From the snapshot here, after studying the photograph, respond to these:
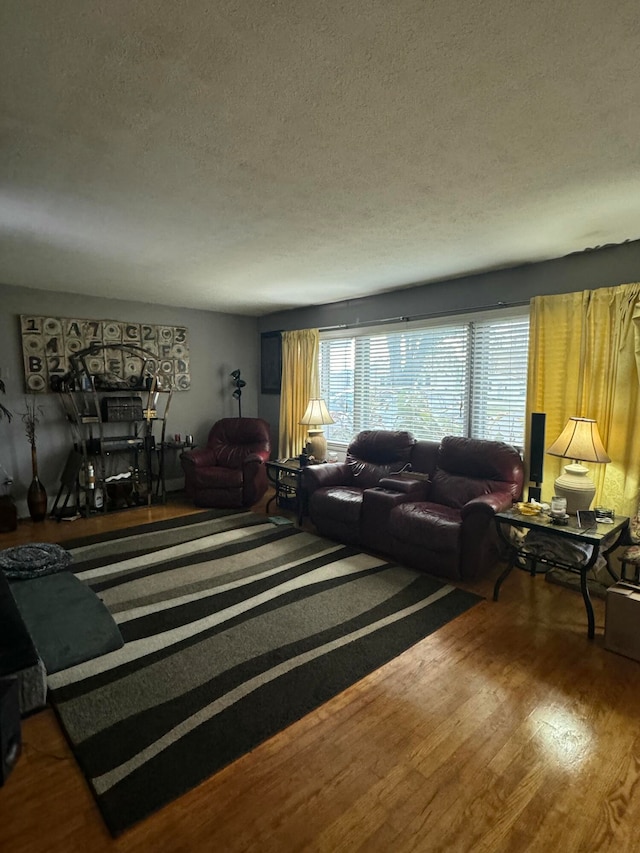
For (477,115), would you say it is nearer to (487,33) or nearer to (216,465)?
(487,33)

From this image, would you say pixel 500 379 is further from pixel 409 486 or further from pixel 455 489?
pixel 409 486

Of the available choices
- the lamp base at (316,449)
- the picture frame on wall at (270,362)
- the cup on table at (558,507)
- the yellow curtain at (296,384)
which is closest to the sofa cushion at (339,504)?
the lamp base at (316,449)

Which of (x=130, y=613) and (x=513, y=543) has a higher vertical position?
(x=513, y=543)

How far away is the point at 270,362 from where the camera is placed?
6.08 meters

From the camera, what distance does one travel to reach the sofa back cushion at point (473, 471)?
132 inches

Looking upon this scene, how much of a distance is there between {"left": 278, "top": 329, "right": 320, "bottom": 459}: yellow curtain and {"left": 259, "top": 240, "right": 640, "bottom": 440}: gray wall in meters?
0.22

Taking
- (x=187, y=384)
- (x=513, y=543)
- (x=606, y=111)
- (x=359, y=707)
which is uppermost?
(x=606, y=111)

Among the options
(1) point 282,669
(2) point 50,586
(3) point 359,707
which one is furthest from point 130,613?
(3) point 359,707

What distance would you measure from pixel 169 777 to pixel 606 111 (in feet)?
9.28

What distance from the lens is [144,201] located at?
Result: 2.25 metres

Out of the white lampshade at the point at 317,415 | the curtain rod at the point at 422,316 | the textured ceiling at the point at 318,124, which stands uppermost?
the textured ceiling at the point at 318,124

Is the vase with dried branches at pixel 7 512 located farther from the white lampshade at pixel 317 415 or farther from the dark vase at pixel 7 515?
the white lampshade at pixel 317 415

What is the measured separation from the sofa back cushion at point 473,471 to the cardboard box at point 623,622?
42.0 inches

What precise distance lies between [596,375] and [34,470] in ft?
16.9
